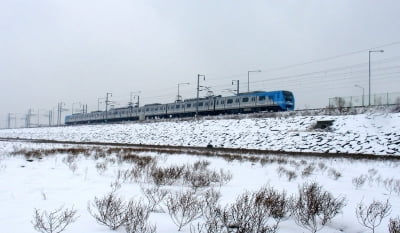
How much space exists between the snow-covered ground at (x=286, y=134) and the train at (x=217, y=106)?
18.8 feet

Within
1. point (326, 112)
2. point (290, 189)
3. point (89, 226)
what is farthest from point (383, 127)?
point (89, 226)

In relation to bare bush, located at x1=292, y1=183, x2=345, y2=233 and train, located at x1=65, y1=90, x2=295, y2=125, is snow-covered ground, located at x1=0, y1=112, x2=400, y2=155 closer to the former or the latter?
train, located at x1=65, y1=90, x2=295, y2=125

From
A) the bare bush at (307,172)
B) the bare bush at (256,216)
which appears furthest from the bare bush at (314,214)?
the bare bush at (307,172)

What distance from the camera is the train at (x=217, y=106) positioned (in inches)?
1617

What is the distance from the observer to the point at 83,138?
49.9 m

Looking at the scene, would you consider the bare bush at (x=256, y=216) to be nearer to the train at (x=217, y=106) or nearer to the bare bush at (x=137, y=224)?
the bare bush at (x=137, y=224)

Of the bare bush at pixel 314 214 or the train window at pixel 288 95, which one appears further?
the train window at pixel 288 95

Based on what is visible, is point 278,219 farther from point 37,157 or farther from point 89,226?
point 37,157

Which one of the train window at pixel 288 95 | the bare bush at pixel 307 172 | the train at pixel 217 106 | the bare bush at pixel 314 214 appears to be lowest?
the bare bush at pixel 307 172

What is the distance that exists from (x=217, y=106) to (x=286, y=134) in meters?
18.9

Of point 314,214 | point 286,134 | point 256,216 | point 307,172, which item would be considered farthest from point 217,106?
point 256,216

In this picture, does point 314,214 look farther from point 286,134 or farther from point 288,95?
point 288,95

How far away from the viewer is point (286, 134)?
29.7m

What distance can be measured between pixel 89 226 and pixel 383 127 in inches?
1024
